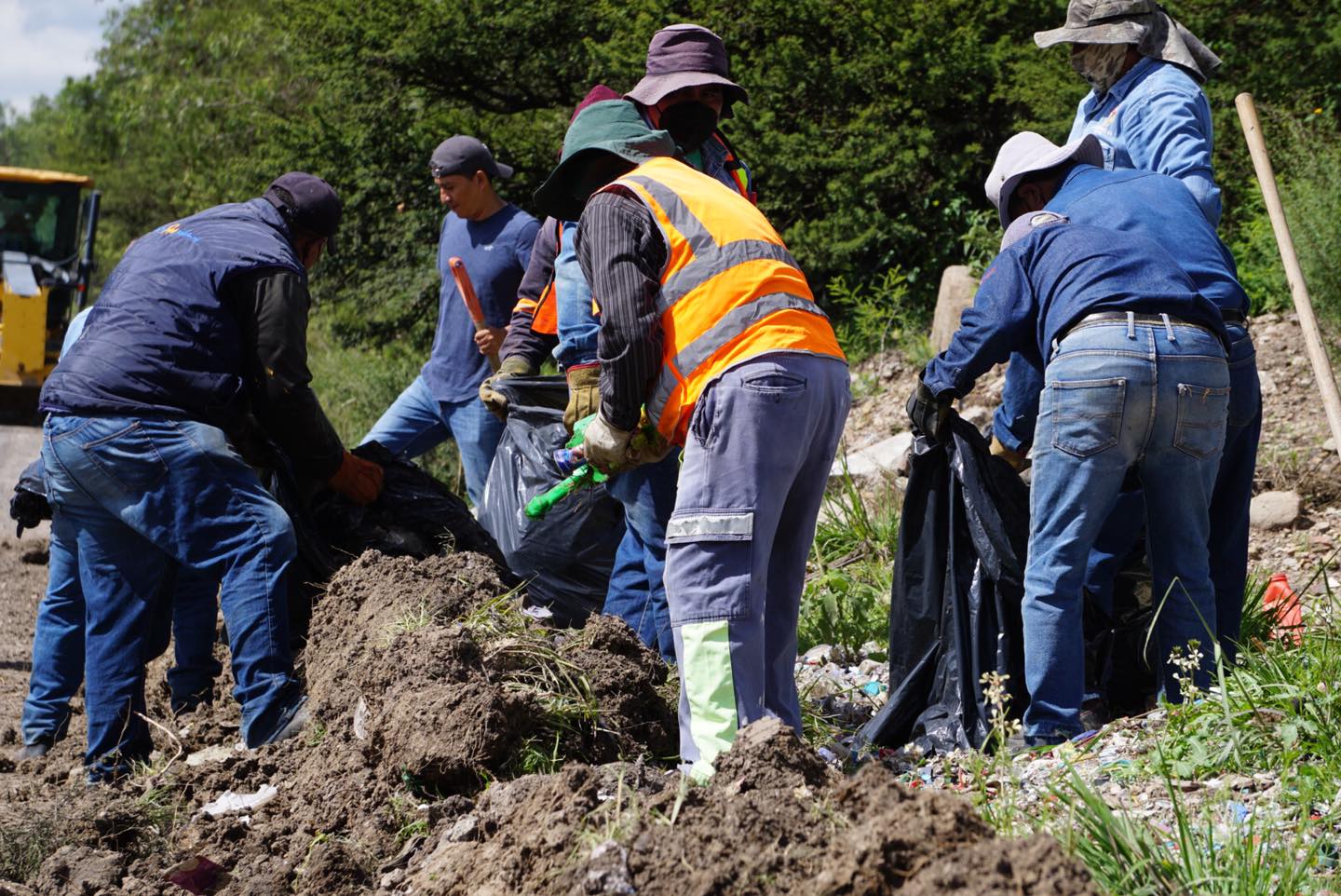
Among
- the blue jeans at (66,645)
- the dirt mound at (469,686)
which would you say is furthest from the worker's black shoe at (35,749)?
the dirt mound at (469,686)

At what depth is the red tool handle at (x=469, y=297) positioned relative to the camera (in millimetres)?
5887

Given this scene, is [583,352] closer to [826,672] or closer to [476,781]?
[826,672]

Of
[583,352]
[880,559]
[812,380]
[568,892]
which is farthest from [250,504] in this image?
[880,559]

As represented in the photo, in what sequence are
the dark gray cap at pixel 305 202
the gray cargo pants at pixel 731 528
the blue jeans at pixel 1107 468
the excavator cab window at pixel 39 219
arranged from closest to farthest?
the gray cargo pants at pixel 731 528
the blue jeans at pixel 1107 468
the dark gray cap at pixel 305 202
the excavator cab window at pixel 39 219

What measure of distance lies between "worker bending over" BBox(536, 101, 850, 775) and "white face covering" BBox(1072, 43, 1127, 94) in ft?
5.71

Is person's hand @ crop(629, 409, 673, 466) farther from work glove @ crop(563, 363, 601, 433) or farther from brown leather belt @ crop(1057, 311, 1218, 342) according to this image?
brown leather belt @ crop(1057, 311, 1218, 342)

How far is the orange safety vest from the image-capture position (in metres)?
3.12

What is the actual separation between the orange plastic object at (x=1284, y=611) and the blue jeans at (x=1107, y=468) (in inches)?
21.2

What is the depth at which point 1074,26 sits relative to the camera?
176 inches

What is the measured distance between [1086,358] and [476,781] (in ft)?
5.98

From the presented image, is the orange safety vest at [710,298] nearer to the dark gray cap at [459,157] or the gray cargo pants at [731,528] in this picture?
the gray cargo pants at [731,528]

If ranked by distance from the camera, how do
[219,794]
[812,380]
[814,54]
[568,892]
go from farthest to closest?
[814,54]
[219,794]
[812,380]
[568,892]

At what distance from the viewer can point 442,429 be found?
6250 mm

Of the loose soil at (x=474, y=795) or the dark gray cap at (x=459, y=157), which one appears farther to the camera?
the dark gray cap at (x=459, y=157)
